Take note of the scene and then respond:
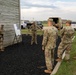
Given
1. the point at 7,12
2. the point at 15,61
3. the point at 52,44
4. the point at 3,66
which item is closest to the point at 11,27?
the point at 7,12

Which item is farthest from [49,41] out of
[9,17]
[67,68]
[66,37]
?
[9,17]

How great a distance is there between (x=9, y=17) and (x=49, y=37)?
508 inches

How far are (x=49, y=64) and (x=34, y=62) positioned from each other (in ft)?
8.79

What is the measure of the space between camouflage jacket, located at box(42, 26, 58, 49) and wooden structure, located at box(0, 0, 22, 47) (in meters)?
A: 11.0

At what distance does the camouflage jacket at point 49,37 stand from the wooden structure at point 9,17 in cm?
1098

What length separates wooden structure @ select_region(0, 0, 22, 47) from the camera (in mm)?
22917

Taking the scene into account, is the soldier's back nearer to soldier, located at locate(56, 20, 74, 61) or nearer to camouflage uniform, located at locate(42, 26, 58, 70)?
camouflage uniform, located at locate(42, 26, 58, 70)

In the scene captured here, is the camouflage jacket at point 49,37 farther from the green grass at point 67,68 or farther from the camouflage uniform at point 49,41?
the green grass at point 67,68

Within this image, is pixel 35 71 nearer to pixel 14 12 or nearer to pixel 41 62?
pixel 41 62

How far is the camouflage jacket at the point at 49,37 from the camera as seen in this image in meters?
11.7

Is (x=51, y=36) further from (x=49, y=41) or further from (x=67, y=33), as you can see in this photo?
(x=67, y=33)

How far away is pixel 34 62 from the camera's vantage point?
48.3 feet

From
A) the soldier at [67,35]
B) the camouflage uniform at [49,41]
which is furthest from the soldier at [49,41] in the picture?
the soldier at [67,35]

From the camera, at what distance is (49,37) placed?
11891mm
